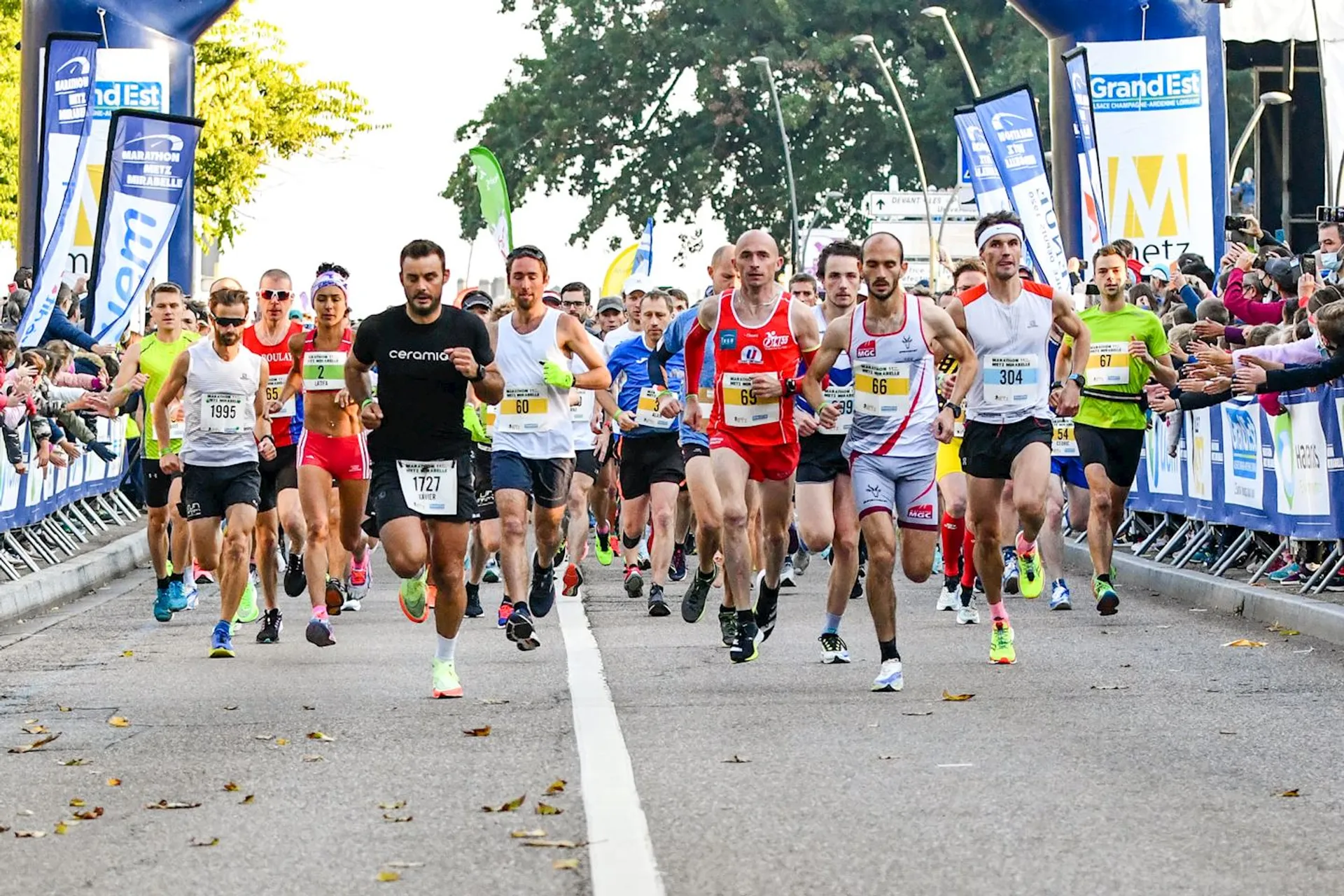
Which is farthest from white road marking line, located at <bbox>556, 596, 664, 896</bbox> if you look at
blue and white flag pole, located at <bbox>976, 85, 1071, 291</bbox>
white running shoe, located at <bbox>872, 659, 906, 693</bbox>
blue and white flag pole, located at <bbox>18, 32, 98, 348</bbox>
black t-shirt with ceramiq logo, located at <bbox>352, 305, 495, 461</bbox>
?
blue and white flag pole, located at <bbox>18, 32, 98, 348</bbox>

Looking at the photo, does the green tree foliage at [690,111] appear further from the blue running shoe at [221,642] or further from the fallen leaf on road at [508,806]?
the fallen leaf on road at [508,806]

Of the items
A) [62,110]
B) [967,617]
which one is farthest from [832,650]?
[62,110]

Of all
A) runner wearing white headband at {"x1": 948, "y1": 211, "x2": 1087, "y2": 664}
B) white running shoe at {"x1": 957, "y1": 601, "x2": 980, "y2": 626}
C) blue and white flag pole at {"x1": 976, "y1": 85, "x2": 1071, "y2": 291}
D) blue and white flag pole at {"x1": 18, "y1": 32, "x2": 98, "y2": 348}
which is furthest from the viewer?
blue and white flag pole at {"x1": 976, "y1": 85, "x2": 1071, "y2": 291}

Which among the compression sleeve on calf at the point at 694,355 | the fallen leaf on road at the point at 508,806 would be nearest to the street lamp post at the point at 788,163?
the compression sleeve on calf at the point at 694,355

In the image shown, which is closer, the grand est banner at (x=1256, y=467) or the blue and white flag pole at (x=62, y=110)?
the grand est banner at (x=1256, y=467)

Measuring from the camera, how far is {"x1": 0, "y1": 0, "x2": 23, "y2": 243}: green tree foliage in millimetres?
40219

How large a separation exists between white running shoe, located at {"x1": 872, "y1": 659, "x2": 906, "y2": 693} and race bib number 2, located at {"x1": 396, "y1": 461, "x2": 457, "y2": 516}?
6.42 ft

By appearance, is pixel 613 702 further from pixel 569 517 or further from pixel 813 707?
pixel 569 517

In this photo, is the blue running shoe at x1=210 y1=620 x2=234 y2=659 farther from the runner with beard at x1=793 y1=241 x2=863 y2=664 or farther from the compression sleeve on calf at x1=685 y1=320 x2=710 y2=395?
the runner with beard at x1=793 y1=241 x2=863 y2=664

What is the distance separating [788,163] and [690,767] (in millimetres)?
51779

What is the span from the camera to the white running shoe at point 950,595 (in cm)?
1518

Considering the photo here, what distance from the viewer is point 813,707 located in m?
10.0

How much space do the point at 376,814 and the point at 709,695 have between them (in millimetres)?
3265

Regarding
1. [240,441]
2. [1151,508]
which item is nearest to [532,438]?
[240,441]
